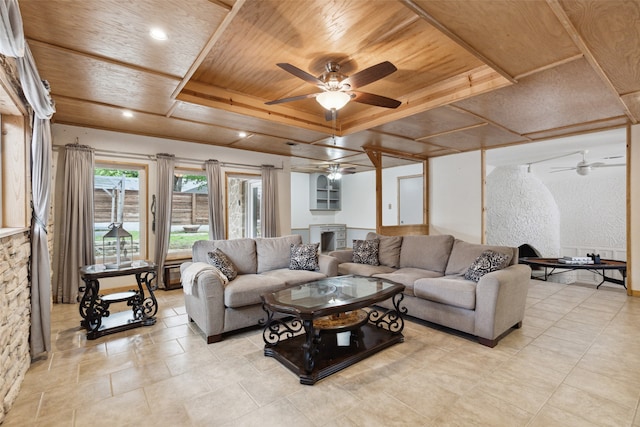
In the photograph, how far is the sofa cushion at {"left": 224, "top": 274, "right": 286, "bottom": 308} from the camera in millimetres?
2879

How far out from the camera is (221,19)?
1.97m

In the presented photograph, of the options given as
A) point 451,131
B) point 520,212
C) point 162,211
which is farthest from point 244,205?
point 520,212

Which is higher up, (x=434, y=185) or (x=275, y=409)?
(x=434, y=185)

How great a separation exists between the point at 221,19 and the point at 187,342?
2.70m

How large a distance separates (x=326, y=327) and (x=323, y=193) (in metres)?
6.90

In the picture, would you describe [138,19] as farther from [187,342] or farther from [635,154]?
[635,154]

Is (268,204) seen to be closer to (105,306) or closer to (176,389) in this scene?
(105,306)

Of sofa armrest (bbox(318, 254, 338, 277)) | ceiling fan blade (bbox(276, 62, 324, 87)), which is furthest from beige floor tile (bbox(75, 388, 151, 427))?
ceiling fan blade (bbox(276, 62, 324, 87))

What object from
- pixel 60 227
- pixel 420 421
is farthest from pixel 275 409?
pixel 60 227

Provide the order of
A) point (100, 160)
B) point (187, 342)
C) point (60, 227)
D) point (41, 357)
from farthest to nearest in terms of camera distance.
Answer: point (100, 160)
point (60, 227)
point (187, 342)
point (41, 357)

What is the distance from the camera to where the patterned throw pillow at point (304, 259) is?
3895mm

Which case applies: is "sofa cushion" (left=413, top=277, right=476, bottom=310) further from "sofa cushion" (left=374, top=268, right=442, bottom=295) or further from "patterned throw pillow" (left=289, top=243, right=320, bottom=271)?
"patterned throw pillow" (left=289, top=243, right=320, bottom=271)

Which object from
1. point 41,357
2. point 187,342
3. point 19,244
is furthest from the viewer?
point 187,342

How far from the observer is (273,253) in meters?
3.95
